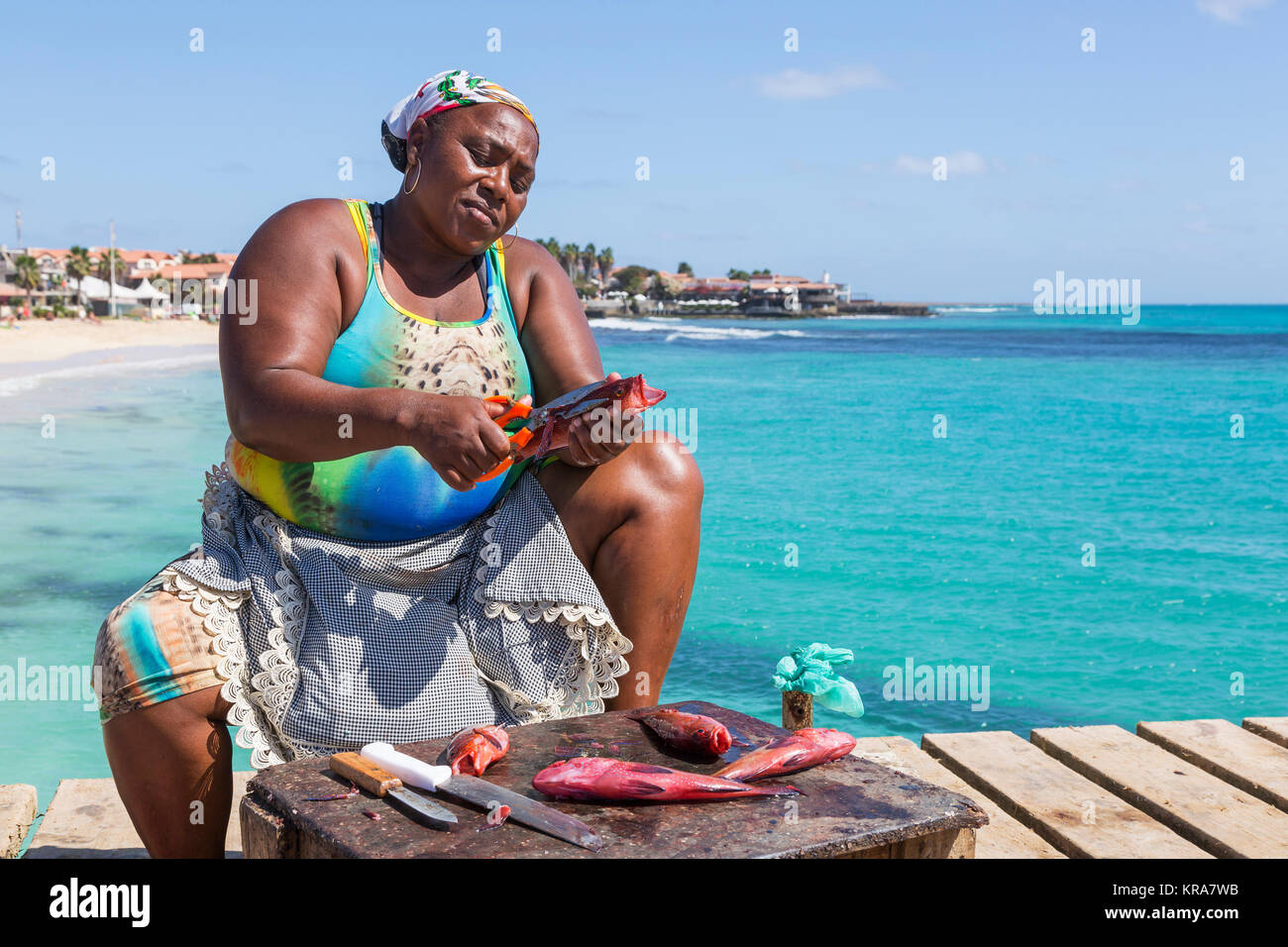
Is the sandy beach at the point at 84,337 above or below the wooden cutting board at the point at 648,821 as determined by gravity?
above

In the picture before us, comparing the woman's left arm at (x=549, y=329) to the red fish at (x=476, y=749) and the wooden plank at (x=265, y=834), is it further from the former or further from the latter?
the wooden plank at (x=265, y=834)

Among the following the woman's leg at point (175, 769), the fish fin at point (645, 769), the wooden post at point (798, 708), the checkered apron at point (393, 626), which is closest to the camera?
the fish fin at point (645, 769)

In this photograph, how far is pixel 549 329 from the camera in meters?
2.97

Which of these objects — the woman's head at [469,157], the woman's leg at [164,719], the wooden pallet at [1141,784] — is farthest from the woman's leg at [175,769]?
the wooden pallet at [1141,784]

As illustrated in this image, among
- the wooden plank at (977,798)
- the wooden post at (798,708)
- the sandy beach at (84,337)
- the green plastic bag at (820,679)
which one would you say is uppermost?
the sandy beach at (84,337)

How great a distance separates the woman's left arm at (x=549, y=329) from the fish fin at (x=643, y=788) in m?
1.14

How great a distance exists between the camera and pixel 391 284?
111 inches

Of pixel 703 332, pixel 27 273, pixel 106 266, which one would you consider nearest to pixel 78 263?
pixel 27 273

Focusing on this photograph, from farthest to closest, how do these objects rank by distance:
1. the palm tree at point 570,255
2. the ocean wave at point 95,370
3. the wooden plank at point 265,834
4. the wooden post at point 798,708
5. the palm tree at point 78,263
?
the palm tree at point 570,255
the palm tree at point 78,263
the ocean wave at point 95,370
the wooden post at point 798,708
the wooden plank at point 265,834

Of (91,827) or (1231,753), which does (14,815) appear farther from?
(1231,753)

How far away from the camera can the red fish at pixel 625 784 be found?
2043mm

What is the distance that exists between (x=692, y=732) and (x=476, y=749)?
0.42m

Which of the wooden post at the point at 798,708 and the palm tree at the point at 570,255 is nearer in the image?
the wooden post at the point at 798,708
